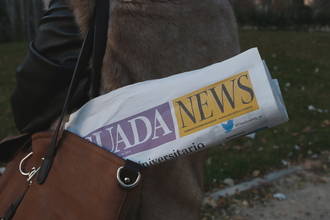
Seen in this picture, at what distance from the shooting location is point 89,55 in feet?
3.87

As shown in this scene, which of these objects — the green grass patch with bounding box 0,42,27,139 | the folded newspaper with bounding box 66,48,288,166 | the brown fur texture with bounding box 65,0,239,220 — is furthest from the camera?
the green grass patch with bounding box 0,42,27,139

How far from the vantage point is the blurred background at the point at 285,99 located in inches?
147

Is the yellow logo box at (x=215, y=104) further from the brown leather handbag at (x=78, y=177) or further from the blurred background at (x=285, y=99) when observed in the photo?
the blurred background at (x=285, y=99)

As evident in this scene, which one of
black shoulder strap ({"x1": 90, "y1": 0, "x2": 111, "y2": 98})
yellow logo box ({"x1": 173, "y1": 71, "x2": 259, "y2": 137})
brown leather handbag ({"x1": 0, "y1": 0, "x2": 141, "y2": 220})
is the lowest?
brown leather handbag ({"x1": 0, "y1": 0, "x2": 141, "y2": 220})

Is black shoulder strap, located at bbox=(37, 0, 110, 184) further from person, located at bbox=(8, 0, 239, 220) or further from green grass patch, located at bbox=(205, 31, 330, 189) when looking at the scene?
green grass patch, located at bbox=(205, 31, 330, 189)

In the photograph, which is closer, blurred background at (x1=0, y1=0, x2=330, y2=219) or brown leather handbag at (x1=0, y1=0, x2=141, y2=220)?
brown leather handbag at (x1=0, y1=0, x2=141, y2=220)

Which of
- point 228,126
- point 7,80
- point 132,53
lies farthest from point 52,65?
point 7,80

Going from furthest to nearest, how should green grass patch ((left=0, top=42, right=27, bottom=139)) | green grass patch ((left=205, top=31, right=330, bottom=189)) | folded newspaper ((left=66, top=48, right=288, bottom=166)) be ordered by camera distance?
green grass patch ((left=0, top=42, right=27, bottom=139))
green grass patch ((left=205, top=31, right=330, bottom=189))
folded newspaper ((left=66, top=48, right=288, bottom=166))

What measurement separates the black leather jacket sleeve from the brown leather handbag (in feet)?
0.23

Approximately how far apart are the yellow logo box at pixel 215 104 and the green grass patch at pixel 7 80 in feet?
11.5

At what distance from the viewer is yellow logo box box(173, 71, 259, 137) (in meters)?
1.08

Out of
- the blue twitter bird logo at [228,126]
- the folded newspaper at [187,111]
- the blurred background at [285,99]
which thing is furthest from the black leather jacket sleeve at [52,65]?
the blurred background at [285,99]

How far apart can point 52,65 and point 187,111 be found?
41 centimetres

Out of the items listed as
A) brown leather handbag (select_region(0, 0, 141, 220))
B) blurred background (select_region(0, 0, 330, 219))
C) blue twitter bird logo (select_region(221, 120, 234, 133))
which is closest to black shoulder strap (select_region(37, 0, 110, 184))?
brown leather handbag (select_region(0, 0, 141, 220))
